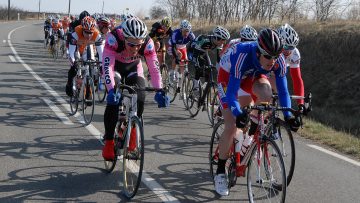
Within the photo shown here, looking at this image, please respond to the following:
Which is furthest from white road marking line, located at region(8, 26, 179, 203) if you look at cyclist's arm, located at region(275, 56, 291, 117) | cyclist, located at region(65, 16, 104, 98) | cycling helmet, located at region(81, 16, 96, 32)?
cycling helmet, located at region(81, 16, 96, 32)

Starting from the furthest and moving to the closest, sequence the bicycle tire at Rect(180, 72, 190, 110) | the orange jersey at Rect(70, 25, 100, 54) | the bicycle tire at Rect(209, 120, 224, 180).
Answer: the bicycle tire at Rect(180, 72, 190, 110), the orange jersey at Rect(70, 25, 100, 54), the bicycle tire at Rect(209, 120, 224, 180)

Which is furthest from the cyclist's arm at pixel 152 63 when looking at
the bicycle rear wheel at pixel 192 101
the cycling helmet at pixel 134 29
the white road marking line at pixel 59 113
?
the bicycle rear wheel at pixel 192 101

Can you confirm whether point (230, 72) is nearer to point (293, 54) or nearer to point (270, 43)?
point (270, 43)

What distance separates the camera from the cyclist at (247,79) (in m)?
4.48

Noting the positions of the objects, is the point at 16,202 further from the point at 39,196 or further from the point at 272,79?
the point at 272,79

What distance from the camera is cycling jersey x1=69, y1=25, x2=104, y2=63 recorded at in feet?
30.3

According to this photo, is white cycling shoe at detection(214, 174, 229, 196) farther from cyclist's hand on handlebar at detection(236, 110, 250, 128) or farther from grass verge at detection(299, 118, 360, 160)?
grass verge at detection(299, 118, 360, 160)

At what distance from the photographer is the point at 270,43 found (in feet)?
14.5

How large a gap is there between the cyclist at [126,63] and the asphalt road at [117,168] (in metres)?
0.65

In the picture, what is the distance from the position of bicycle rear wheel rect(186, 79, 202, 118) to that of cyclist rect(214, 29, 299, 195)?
4300 millimetres

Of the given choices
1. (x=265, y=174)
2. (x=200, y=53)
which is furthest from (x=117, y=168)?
(x=200, y=53)

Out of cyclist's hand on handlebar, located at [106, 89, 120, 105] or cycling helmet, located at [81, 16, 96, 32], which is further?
cycling helmet, located at [81, 16, 96, 32]

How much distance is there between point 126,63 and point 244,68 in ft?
6.68

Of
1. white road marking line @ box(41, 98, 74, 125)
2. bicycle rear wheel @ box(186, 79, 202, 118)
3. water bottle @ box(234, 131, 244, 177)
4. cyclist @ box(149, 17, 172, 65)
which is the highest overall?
cyclist @ box(149, 17, 172, 65)
